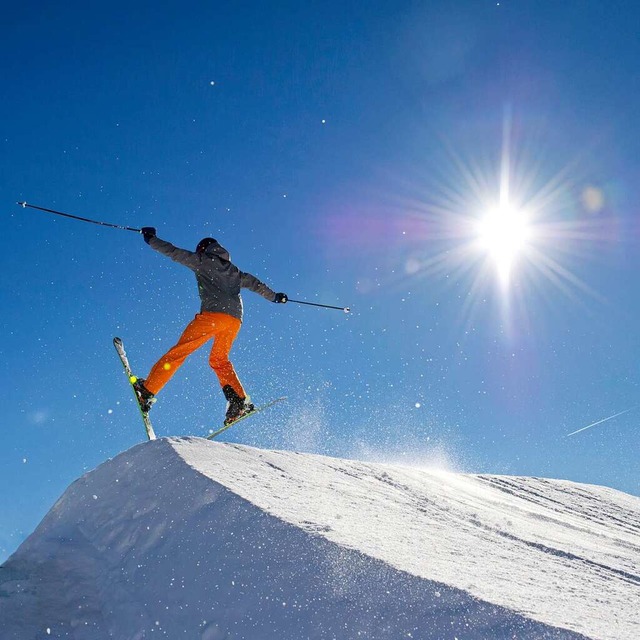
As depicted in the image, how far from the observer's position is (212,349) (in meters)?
6.82

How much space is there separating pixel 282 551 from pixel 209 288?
474cm

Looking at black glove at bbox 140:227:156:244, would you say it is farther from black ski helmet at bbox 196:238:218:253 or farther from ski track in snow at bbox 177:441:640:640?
ski track in snow at bbox 177:441:640:640

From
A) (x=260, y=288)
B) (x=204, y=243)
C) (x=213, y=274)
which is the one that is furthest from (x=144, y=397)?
(x=260, y=288)

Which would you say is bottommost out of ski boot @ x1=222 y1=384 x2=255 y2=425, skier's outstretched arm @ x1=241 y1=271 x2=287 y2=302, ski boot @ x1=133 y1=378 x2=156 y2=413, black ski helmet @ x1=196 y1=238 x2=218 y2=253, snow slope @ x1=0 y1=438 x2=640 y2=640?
snow slope @ x1=0 y1=438 x2=640 y2=640

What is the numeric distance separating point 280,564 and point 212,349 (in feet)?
15.3

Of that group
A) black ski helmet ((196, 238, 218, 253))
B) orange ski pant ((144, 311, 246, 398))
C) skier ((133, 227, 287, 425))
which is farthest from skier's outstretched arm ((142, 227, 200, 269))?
orange ski pant ((144, 311, 246, 398))

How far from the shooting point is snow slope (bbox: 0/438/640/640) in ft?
6.68

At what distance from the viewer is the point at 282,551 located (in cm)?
245

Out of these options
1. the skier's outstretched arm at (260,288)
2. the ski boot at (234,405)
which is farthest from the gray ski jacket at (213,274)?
the ski boot at (234,405)

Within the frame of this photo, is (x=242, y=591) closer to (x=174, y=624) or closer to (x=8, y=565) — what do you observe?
(x=174, y=624)

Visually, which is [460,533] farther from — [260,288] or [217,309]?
[260,288]

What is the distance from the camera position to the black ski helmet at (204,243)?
22.4 ft

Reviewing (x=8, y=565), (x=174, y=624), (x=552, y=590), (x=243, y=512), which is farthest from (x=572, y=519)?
(x=8, y=565)

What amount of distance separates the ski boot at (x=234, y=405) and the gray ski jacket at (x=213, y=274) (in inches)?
38.8
